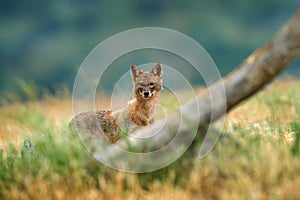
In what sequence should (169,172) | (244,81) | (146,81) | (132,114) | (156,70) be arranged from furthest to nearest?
(156,70) < (146,81) < (132,114) < (169,172) < (244,81)

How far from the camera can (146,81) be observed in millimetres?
9125

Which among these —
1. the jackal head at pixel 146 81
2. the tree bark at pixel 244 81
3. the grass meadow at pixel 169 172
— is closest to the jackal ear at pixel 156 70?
the jackal head at pixel 146 81

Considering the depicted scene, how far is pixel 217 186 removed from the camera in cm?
601

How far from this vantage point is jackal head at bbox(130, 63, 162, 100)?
359 inches

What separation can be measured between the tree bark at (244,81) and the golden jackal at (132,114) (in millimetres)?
2270

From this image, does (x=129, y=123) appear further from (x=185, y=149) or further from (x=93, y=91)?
(x=185, y=149)

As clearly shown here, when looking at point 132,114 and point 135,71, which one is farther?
point 135,71

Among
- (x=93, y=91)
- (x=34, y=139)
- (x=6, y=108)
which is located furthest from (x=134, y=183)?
(x=6, y=108)

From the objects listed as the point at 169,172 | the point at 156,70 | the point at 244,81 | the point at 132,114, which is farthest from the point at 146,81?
the point at 244,81

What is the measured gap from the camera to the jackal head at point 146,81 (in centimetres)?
912

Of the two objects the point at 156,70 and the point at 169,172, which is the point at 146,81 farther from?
the point at 169,172

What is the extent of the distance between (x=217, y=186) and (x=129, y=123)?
2931 mm

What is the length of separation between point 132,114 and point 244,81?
317 cm

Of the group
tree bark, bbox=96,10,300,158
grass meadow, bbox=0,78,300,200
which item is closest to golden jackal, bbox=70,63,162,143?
grass meadow, bbox=0,78,300,200
